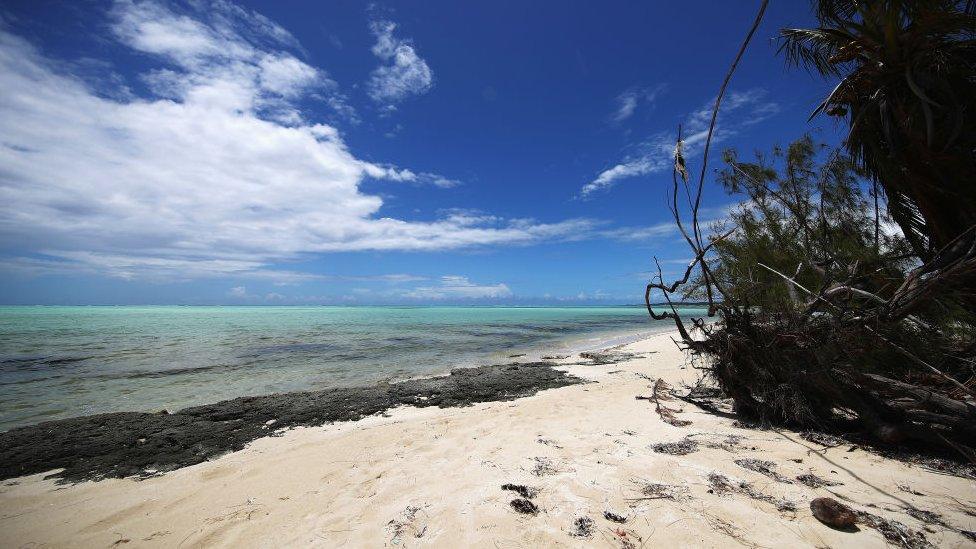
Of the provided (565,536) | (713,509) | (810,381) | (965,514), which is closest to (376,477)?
(565,536)

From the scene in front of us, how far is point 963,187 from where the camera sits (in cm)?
504

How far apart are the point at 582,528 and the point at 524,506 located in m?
0.55

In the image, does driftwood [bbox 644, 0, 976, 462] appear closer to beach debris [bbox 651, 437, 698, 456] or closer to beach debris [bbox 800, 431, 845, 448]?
beach debris [bbox 800, 431, 845, 448]

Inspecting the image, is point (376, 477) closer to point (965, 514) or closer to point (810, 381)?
point (965, 514)

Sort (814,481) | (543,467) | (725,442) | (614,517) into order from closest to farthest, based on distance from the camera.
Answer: (614,517) → (814,481) → (543,467) → (725,442)

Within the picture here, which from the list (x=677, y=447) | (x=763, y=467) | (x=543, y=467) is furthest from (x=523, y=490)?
(x=763, y=467)

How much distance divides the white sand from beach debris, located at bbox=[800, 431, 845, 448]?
18 cm

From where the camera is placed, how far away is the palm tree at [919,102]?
16.0 feet

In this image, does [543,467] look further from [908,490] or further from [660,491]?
[908,490]

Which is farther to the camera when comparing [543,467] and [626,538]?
[543,467]

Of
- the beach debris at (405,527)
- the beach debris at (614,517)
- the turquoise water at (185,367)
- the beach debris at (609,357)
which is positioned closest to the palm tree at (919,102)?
the beach debris at (614,517)

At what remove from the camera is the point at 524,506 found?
3.40m

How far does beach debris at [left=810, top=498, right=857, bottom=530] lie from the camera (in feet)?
9.43

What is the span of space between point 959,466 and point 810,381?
1.45 meters
